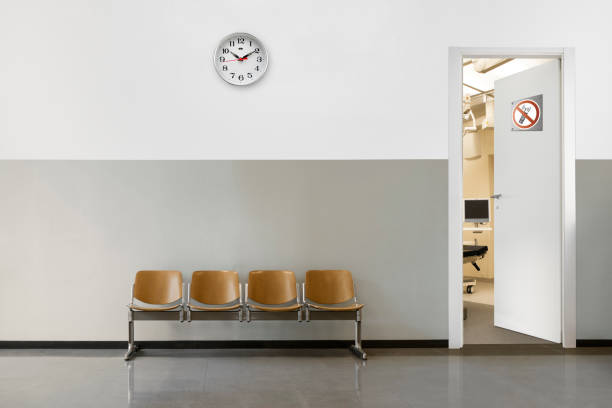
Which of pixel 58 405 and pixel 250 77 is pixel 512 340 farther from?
pixel 58 405

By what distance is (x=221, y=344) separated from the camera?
12.3 feet

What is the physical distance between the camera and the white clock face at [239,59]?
3.77 meters

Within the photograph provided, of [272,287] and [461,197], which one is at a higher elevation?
[461,197]

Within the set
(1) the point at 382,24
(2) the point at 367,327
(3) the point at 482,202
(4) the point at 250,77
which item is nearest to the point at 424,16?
(1) the point at 382,24

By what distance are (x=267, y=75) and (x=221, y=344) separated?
2.45 m

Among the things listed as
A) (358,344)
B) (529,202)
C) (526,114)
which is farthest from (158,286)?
(526,114)

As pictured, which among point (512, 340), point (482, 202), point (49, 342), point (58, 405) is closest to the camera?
point (58, 405)

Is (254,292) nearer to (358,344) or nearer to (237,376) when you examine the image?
(237,376)

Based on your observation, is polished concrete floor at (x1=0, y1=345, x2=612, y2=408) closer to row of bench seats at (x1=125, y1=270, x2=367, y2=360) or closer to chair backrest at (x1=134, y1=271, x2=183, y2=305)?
row of bench seats at (x1=125, y1=270, x2=367, y2=360)

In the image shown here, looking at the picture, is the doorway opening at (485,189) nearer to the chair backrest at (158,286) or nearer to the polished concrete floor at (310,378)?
the polished concrete floor at (310,378)

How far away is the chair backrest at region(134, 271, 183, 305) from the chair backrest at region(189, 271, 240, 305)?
0.14m

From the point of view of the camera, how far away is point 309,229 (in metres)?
3.82

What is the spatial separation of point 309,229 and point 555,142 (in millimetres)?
2421

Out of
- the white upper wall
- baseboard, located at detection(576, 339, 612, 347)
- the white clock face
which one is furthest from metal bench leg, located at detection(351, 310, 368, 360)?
the white clock face
